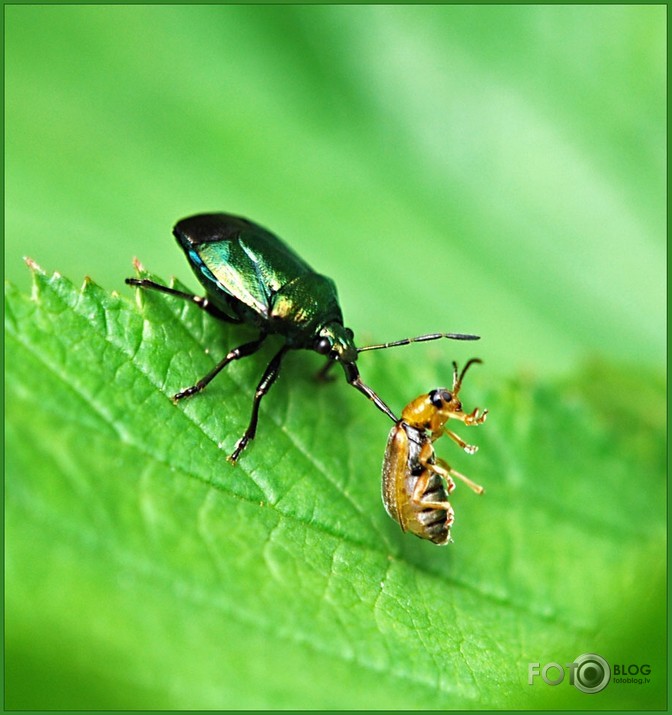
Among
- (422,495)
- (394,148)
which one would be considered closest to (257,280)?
(422,495)

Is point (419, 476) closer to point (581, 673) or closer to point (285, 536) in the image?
point (285, 536)

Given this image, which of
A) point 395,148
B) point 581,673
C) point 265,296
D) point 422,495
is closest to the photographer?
point 581,673

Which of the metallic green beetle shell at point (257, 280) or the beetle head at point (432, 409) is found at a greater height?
the metallic green beetle shell at point (257, 280)

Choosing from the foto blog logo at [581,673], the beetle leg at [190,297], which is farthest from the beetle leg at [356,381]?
the foto blog logo at [581,673]

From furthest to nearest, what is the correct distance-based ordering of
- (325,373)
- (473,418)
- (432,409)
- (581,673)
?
(325,373) < (473,418) < (432,409) < (581,673)

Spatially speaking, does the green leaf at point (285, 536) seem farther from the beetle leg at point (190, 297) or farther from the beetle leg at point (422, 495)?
the beetle leg at point (422, 495)

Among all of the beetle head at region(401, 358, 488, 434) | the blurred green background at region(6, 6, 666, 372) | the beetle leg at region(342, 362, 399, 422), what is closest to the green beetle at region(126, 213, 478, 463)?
the beetle leg at region(342, 362, 399, 422)
